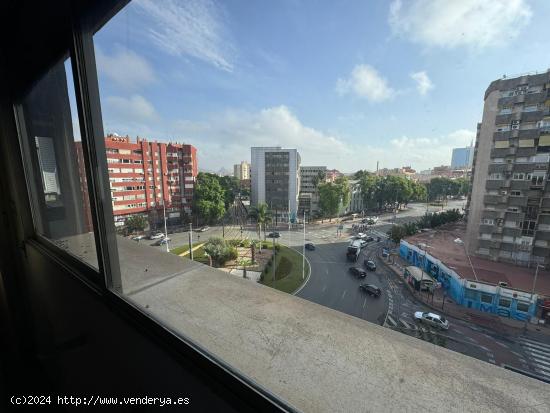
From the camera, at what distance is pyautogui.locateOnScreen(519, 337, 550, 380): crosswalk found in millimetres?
533

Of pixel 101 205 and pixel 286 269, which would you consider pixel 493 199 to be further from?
pixel 286 269

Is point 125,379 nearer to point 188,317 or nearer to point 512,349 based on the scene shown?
point 188,317

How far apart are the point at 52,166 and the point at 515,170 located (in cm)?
270

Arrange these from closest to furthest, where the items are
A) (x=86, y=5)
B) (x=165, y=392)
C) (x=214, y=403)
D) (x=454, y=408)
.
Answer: (x=454, y=408) → (x=214, y=403) → (x=165, y=392) → (x=86, y=5)

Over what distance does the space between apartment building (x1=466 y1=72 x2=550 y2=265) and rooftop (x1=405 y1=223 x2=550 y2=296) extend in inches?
1.6

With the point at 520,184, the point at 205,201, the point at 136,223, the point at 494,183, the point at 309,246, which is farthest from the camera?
the point at 205,201

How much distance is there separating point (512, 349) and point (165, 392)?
114 cm

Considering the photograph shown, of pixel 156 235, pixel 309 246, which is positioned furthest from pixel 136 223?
pixel 309 246

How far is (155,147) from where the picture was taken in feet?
5.68

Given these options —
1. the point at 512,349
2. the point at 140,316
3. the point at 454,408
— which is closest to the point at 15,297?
the point at 140,316

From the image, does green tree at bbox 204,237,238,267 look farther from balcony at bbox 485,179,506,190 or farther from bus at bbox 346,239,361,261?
balcony at bbox 485,179,506,190

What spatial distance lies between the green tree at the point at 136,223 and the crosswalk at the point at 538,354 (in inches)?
75.8

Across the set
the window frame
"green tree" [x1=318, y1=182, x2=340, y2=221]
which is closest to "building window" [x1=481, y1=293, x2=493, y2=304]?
the window frame

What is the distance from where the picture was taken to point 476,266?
3.17ft
